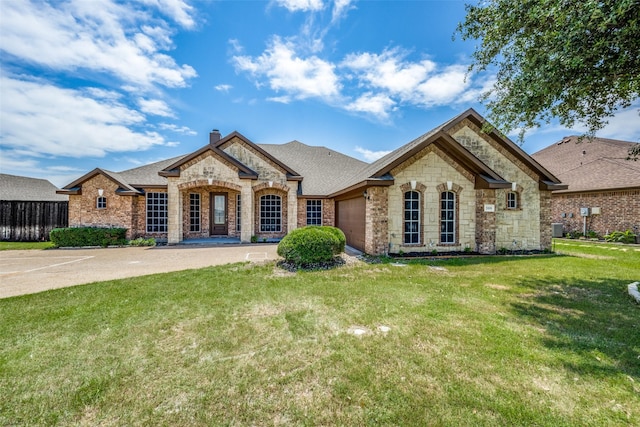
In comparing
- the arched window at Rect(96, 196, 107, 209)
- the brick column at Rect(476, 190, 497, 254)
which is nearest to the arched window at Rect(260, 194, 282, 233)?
the arched window at Rect(96, 196, 107, 209)

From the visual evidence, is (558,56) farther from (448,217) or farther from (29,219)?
(29,219)

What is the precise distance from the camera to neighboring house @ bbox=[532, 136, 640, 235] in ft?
51.4

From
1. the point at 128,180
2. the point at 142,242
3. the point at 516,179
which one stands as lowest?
the point at 142,242

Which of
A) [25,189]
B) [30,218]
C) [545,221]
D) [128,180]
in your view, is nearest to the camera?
[545,221]

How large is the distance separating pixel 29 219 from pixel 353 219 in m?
18.9

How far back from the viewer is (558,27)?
547cm

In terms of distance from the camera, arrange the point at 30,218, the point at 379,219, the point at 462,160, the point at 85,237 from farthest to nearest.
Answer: the point at 30,218, the point at 85,237, the point at 462,160, the point at 379,219

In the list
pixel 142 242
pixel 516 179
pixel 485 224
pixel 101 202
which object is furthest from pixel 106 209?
pixel 516 179

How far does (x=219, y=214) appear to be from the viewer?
661 inches

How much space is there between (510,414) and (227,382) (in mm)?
2819

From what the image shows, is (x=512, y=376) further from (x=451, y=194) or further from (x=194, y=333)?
(x=451, y=194)

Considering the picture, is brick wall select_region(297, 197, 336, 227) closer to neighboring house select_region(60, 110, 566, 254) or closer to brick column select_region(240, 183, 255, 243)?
neighboring house select_region(60, 110, 566, 254)

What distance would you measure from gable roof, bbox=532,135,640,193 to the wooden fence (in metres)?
29.2

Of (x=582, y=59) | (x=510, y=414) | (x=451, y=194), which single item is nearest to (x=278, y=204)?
(x=451, y=194)
